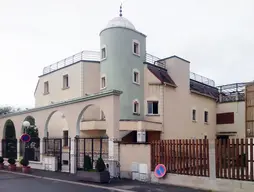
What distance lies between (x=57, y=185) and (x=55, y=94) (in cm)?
1752

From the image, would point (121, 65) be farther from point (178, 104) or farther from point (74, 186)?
point (74, 186)

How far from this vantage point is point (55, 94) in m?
30.5

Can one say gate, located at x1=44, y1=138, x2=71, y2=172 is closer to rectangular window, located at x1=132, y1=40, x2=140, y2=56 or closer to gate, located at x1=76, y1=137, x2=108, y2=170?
gate, located at x1=76, y1=137, x2=108, y2=170

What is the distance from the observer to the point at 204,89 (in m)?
35.1

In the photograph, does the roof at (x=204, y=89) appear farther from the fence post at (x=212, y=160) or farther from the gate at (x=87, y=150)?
the fence post at (x=212, y=160)

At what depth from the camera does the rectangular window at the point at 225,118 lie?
3494 centimetres

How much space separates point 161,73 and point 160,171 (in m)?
15.8

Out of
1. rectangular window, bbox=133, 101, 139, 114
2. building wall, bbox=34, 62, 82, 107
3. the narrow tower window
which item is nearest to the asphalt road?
rectangular window, bbox=133, 101, 139, 114

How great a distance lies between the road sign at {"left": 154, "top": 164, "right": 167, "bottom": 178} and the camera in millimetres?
13523

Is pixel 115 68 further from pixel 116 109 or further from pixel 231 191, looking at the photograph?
pixel 231 191

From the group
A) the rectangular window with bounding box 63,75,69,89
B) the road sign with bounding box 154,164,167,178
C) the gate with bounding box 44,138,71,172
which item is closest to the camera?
the road sign with bounding box 154,164,167,178

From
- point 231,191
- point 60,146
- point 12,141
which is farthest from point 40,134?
point 231,191

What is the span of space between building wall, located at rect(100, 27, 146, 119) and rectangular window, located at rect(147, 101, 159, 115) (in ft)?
5.27

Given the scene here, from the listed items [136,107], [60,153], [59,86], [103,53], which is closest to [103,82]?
[103,53]
